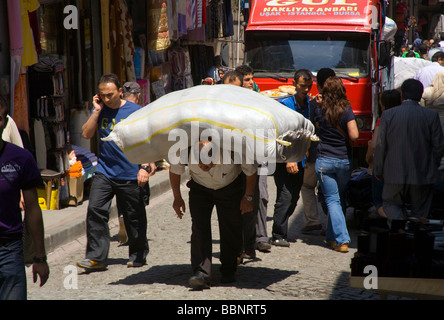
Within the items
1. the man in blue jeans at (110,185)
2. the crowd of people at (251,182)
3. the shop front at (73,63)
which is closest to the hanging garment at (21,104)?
the shop front at (73,63)

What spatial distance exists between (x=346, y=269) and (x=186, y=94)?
95.1 inches

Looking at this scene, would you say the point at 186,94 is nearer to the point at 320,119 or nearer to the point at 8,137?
the point at 8,137

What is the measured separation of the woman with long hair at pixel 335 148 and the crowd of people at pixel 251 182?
1 cm

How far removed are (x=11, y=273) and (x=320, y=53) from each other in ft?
30.7

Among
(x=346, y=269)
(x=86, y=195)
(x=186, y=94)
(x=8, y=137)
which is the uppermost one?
(x=186, y=94)

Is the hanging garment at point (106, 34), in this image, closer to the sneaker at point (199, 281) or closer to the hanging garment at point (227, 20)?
the sneaker at point (199, 281)

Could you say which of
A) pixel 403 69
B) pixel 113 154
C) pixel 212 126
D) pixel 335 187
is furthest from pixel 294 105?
pixel 403 69

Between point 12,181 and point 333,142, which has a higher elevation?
point 12,181

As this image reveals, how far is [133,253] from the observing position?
286 inches

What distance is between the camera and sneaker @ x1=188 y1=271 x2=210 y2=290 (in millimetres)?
6094

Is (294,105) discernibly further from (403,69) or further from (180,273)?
(403,69)

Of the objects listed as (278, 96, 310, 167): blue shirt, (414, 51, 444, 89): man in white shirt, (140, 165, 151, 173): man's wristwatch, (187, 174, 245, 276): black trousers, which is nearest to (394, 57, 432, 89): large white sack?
(414, 51, 444, 89): man in white shirt

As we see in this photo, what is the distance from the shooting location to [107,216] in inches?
285

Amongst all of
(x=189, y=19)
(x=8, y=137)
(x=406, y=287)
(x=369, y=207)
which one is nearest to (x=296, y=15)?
(x=189, y=19)
